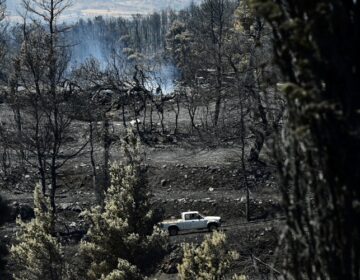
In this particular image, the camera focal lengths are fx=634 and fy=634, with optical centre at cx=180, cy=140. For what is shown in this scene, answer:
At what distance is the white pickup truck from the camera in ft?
62.2

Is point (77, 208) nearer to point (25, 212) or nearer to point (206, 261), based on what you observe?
point (25, 212)

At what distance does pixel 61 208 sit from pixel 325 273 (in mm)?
19578

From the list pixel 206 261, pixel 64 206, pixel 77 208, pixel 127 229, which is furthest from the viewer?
pixel 64 206

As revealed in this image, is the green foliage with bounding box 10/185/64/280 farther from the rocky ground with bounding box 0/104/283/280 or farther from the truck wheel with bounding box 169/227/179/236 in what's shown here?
the truck wheel with bounding box 169/227/179/236

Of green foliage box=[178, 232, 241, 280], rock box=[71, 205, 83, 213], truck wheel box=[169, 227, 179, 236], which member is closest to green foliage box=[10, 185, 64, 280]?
green foliage box=[178, 232, 241, 280]

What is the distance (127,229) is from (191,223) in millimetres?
6336

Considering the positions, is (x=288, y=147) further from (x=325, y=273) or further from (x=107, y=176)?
(x=107, y=176)

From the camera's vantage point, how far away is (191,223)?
19.0m

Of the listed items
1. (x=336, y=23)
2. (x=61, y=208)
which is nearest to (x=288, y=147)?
(x=336, y=23)

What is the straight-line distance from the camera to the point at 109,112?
34.7m

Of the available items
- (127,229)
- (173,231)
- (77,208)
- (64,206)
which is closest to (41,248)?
(127,229)

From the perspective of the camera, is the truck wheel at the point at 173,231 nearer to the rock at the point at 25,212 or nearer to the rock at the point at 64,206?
the rock at the point at 64,206

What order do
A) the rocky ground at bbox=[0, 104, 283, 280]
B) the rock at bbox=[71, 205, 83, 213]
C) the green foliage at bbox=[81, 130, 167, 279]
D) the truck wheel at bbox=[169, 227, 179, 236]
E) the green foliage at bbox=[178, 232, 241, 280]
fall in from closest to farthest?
the green foliage at bbox=[178, 232, 241, 280] → the green foliage at bbox=[81, 130, 167, 279] → the rocky ground at bbox=[0, 104, 283, 280] → the truck wheel at bbox=[169, 227, 179, 236] → the rock at bbox=[71, 205, 83, 213]

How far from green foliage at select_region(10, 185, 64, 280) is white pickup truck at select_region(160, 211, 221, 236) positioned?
23.0 ft
